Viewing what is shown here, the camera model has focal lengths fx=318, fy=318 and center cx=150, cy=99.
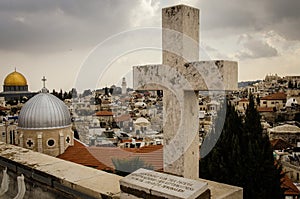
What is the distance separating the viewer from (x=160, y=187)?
208 cm

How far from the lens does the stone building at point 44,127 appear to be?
760 inches

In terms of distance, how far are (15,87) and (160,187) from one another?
59769 millimetres

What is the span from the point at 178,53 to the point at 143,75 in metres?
0.46

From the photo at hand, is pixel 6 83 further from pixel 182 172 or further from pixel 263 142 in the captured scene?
pixel 182 172

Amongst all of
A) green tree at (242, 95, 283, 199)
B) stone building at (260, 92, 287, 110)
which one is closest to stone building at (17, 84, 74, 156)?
green tree at (242, 95, 283, 199)

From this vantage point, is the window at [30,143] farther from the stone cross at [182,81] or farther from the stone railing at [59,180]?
the stone cross at [182,81]

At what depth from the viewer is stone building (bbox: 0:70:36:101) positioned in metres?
55.8

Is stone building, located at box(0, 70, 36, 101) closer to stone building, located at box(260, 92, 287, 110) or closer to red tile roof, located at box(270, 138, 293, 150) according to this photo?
red tile roof, located at box(270, 138, 293, 150)

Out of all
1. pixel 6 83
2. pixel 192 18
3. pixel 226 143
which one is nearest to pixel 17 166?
pixel 192 18

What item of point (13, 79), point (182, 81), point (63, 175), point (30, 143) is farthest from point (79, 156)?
point (13, 79)

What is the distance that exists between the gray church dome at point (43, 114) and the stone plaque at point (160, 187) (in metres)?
18.2

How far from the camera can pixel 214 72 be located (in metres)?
2.56

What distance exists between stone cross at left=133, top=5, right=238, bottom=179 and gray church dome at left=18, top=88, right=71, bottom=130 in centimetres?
1764

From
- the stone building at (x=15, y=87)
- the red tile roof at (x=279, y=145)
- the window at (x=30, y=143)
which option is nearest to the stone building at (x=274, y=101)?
the red tile roof at (x=279, y=145)
